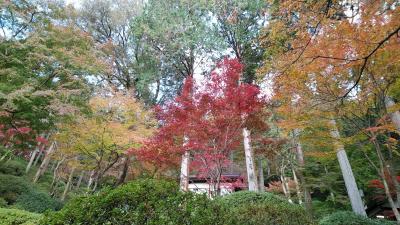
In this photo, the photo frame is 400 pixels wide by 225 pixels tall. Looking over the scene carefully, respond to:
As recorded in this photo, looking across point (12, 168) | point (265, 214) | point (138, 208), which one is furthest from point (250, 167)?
point (12, 168)

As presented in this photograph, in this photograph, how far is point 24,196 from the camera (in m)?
10.4

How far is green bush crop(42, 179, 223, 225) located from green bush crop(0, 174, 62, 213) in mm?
Result: 9071

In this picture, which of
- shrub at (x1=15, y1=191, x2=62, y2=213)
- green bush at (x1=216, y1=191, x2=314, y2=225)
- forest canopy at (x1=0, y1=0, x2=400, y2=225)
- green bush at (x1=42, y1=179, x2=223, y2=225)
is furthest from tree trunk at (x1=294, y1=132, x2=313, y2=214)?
shrub at (x1=15, y1=191, x2=62, y2=213)

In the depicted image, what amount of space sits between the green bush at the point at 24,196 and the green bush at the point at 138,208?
29.8 ft

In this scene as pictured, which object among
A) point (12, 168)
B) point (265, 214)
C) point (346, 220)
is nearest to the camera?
point (265, 214)

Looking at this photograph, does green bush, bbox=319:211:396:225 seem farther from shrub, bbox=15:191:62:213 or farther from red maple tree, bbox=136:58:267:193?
shrub, bbox=15:191:62:213

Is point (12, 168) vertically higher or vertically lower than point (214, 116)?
lower

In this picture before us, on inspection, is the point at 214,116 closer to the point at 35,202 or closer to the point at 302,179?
the point at 302,179

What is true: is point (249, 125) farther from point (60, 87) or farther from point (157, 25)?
point (157, 25)

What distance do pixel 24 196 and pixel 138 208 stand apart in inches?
407

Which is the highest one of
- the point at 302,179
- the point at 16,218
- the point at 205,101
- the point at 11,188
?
the point at 205,101

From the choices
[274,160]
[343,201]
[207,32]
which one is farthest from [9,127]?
[343,201]

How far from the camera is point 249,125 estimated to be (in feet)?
29.2

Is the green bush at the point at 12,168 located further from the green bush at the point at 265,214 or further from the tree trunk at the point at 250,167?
the green bush at the point at 265,214
